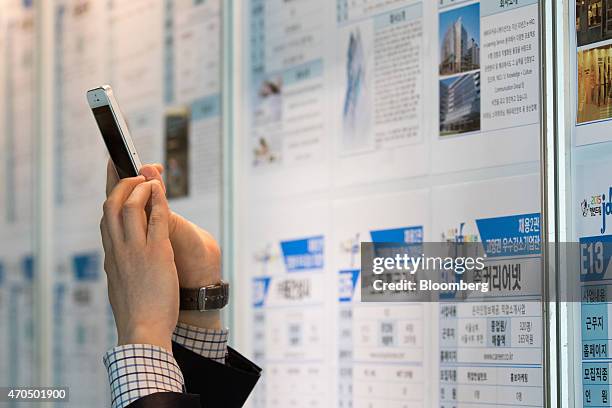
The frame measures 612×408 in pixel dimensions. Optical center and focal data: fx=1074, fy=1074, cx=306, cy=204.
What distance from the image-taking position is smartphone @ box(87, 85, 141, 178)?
1308 mm

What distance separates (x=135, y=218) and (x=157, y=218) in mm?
29

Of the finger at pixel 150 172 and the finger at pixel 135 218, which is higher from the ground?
the finger at pixel 150 172

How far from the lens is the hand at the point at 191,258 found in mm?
1258

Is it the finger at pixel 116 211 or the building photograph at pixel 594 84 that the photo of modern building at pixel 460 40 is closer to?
the building photograph at pixel 594 84

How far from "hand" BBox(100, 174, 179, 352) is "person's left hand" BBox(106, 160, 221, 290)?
65 millimetres

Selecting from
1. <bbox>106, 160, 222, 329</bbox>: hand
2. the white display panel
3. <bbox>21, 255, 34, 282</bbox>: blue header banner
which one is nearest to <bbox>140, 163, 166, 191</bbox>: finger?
<bbox>106, 160, 222, 329</bbox>: hand

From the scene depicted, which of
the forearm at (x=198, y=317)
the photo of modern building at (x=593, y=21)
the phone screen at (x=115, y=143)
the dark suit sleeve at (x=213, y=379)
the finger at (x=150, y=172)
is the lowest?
the dark suit sleeve at (x=213, y=379)

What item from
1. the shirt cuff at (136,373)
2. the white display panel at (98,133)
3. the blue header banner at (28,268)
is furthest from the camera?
the blue header banner at (28,268)

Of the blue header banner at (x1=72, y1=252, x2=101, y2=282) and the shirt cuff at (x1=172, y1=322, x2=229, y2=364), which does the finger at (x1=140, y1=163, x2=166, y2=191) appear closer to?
the shirt cuff at (x1=172, y1=322, x2=229, y2=364)

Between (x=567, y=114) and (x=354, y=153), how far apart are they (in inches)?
16.3

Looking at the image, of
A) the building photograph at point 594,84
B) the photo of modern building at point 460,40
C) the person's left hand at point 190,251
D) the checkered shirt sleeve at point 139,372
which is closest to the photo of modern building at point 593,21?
the building photograph at point 594,84

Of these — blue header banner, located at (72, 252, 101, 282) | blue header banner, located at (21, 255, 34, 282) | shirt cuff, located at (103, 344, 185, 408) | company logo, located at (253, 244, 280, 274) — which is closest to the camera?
shirt cuff, located at (103, 344, 185, 408)

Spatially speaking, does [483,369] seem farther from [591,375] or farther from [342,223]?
[342,223]

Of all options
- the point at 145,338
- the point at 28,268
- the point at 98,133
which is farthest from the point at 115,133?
the point at 28,268
